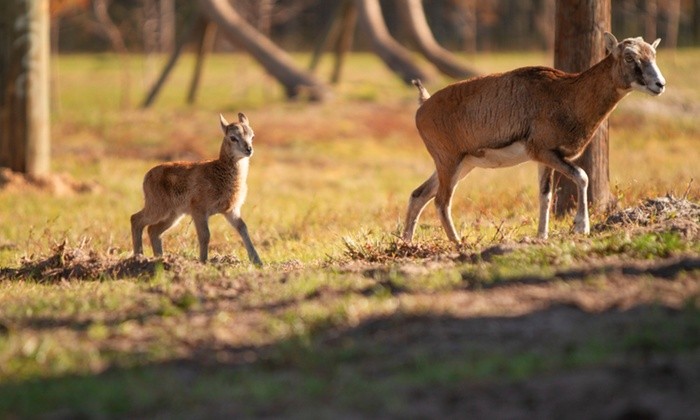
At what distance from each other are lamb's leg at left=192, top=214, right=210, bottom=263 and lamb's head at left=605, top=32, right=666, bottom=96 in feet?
13.7

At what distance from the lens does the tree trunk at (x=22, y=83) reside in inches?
691

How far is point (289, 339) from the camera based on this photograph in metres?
7.05

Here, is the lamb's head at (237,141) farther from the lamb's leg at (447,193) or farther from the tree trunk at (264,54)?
the tree trunk at (264,54)

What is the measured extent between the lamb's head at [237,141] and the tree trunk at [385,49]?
612 inches

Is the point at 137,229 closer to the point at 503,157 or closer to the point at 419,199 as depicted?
the point at 419,199

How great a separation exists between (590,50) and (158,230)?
16.4 ft

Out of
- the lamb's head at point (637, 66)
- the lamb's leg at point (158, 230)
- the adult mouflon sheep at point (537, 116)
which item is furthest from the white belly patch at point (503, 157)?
the lamb's leg at point (158, 230)

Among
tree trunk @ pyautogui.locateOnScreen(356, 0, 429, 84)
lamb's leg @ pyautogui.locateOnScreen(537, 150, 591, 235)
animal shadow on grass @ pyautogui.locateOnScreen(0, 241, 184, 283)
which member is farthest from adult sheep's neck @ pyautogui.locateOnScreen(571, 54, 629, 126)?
tree trunk @ pyautogui.locateOnScreen(356, 0, 429, 84)

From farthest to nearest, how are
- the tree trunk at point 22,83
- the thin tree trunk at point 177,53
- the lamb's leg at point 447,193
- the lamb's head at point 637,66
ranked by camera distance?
the thin tree trunk at point 177,53, the tree trunk at point 22,83, the lamb's leg at point 447,193, the lamb's head at point 637,66

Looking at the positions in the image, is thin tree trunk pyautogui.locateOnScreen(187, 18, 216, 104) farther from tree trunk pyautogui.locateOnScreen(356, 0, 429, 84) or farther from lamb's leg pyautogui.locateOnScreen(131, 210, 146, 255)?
lamb's leg pyautogui.locateOnScreen(131, 210, 146, 255)

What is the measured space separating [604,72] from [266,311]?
475 centimetres

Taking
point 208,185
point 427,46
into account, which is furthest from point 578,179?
point 427,46

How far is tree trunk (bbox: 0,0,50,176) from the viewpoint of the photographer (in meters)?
17.5

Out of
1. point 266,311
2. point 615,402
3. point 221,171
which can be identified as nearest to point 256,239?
point 221,171
